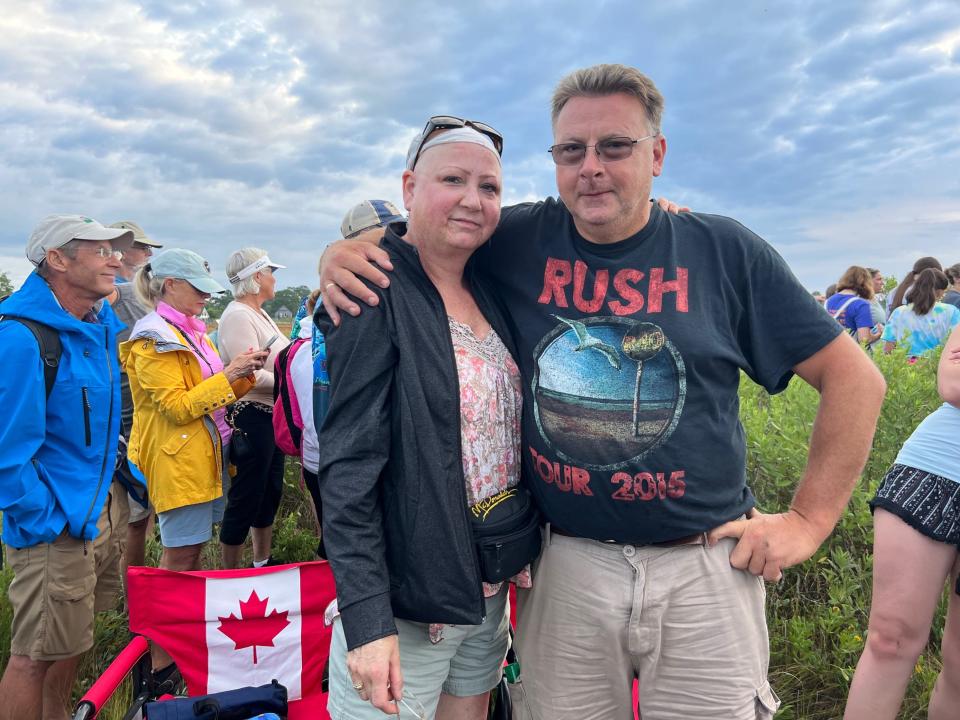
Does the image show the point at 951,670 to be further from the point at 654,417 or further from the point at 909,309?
the point at 909,309

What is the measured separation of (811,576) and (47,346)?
13.3ft

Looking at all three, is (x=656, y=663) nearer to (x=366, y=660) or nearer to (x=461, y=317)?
(x=366, y=660)

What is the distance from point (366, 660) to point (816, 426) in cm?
144

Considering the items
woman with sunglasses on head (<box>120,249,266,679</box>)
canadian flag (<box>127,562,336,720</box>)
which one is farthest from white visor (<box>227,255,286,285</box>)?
canadian flag (<box>127,562,336,720</box>)

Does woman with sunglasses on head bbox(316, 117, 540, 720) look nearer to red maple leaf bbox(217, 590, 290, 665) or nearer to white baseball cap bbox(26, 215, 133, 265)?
red maple leaf bbox(217, 590, 290, 665)

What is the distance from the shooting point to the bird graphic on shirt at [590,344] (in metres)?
1.86

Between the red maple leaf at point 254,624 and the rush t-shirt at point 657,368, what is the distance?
65.2 inches

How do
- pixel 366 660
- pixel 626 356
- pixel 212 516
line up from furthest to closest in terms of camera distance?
1. pixel 212 516
2. pixel 626 356
3. pixel 366 660

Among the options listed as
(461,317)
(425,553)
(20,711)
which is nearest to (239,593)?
(20,711)

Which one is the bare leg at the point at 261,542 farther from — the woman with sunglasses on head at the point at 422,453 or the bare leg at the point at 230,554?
the woman with sunglasses on head at the point at 422,453

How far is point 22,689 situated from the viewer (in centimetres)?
291

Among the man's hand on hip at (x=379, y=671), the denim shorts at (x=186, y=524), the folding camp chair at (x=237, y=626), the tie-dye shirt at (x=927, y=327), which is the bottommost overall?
the folding camp chair at (x=237, y=626)

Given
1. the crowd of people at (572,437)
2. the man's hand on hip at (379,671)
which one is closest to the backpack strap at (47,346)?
the crowd of people at (572,437)

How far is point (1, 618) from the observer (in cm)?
404
